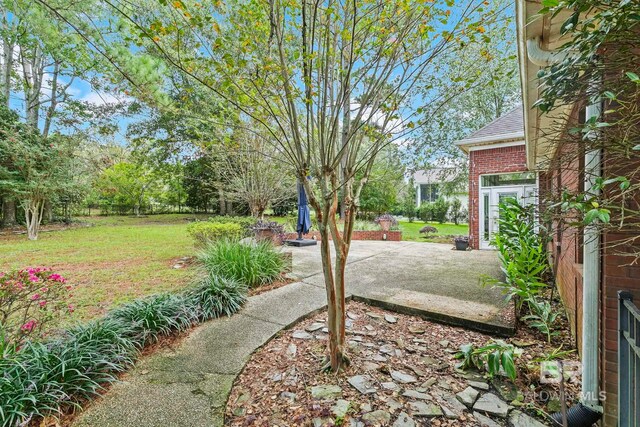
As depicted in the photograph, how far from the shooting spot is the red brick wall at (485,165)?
9.51 m

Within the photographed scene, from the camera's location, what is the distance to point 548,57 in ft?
7.46

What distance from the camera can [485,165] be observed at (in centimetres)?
1016

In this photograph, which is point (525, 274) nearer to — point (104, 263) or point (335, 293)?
point (335, 293)

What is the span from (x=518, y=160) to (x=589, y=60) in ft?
30.8

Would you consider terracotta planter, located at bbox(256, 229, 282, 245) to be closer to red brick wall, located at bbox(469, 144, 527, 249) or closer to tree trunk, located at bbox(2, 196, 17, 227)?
red brick wall, located at bbox(469, 144, 527, 249)

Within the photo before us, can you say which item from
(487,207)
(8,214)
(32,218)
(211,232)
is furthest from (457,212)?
(8,214)

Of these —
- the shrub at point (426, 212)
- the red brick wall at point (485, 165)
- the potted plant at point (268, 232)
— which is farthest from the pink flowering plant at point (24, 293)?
the shrub at point (426, 212)

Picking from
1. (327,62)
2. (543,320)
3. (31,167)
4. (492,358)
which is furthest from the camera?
(31,167)

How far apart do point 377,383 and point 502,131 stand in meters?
9.90

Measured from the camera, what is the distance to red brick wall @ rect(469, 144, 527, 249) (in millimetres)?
9508

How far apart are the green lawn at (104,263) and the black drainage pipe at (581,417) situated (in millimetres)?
4973

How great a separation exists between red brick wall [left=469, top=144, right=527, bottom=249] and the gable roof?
1.32 ft

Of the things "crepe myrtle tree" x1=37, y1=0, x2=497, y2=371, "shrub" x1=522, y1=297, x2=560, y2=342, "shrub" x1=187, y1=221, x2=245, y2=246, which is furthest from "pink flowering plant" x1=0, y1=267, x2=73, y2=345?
"shrub" x1=522, y1=297, x2=560, y2=342

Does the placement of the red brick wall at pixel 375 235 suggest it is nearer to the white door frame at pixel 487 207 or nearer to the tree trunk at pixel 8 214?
the white door frame at pixel 487 207
